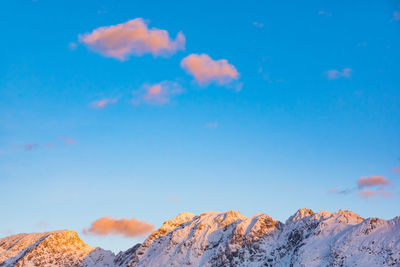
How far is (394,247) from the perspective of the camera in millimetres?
189250

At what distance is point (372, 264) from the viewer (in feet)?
620

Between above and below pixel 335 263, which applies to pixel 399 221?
above

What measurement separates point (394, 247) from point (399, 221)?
14.1m

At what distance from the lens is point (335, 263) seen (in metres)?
200

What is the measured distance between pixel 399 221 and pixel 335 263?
3028 cm

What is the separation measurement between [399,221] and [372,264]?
22.7 metres

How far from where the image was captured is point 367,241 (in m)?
200

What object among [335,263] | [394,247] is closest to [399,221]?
[394,247]

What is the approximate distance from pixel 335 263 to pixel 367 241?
15.4 metres

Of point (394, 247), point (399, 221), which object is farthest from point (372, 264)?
point (399, 221)

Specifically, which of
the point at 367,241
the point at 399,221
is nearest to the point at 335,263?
the point at 367,241

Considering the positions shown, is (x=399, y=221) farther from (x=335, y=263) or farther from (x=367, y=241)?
(x=335, y=263)

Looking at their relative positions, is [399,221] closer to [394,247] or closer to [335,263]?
[394,247]

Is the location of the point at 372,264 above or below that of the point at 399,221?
below
